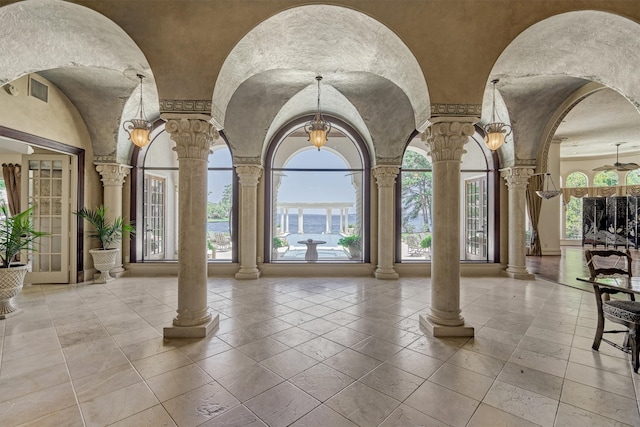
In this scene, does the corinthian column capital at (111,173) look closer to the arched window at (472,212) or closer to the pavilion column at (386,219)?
the pavilion column at (386,219)

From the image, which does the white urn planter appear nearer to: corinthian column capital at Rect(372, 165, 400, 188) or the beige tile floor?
the beige tile floor

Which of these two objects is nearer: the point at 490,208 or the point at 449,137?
the point at 449,137

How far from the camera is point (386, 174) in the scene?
23.1 feet

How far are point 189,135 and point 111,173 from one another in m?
4.52

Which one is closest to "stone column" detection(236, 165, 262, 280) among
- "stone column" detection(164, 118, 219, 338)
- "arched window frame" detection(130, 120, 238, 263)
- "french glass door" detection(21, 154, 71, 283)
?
"arched window frame" detection(130, 120, 238, 263)

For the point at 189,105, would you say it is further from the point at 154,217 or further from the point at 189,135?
the point at 154,217

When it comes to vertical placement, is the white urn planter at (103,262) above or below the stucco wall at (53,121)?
below

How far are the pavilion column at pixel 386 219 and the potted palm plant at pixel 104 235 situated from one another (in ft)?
18.9

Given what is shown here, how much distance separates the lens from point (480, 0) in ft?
11.0

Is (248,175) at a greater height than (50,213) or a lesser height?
greater

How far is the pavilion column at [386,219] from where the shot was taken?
6.93m

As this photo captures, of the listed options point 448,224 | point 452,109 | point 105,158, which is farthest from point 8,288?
point 452,109

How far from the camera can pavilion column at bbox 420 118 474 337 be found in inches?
141

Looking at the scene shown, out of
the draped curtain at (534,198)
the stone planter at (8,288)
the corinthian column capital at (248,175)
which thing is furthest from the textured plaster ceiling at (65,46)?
the draped curtain at (534,198)
